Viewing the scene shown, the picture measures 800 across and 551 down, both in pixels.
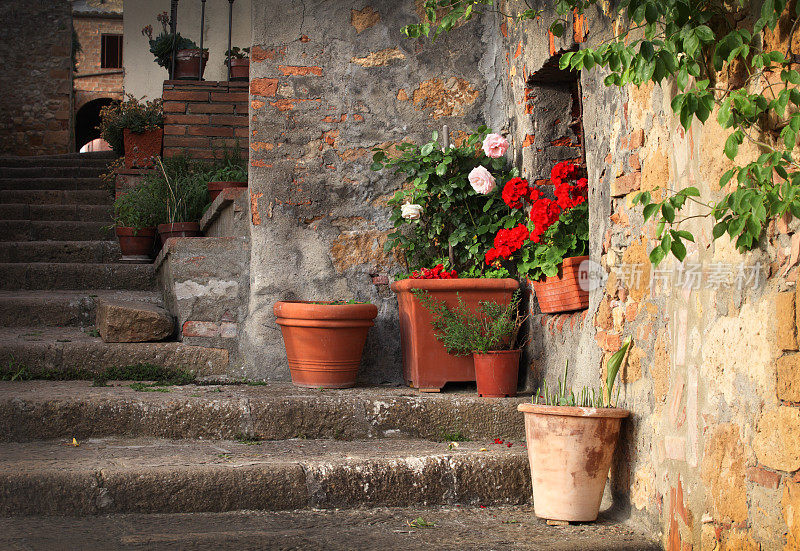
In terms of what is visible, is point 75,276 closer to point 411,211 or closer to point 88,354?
point 88,354

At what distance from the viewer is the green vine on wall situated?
1.84 m

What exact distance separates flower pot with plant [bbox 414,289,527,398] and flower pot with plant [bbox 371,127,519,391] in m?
0.05

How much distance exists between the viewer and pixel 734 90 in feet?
6.68

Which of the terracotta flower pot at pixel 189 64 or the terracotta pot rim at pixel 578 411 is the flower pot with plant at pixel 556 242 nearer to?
the terracotta pot rim at pixel 578 411

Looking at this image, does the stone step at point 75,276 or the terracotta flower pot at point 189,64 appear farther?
the terracotta flower pot at point 189,64

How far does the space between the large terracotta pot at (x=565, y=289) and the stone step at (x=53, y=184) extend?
4941 millimetres

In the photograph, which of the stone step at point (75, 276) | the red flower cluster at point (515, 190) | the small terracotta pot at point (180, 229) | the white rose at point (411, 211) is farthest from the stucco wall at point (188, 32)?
the red flower cluster at point (515, 190)

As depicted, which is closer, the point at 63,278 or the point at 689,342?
the point at 689,342

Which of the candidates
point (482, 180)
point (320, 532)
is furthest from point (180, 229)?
point (320, 532)

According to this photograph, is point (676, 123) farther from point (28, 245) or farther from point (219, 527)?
point (28, 245)

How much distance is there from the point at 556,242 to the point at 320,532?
63.8 inches

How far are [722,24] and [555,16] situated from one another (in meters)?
1.33

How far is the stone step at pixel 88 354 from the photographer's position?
362 cm

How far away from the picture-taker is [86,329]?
170 inches
